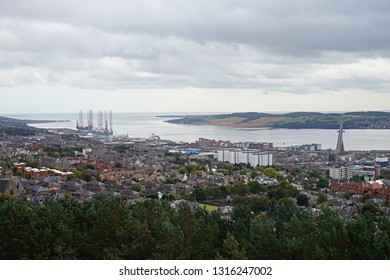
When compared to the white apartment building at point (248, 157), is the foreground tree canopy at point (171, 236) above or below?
above

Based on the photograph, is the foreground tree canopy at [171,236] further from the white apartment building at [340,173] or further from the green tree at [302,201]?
the white apartment building at [340,173]

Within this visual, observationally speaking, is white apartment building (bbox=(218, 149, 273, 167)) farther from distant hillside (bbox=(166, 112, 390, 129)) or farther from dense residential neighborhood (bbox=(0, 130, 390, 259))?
distant hillside (bbox=(166, 112, 390, 129))

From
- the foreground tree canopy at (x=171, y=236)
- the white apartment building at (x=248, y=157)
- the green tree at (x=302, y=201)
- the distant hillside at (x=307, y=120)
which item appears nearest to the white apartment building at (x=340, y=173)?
the white apartment building at (x=248, y=157)

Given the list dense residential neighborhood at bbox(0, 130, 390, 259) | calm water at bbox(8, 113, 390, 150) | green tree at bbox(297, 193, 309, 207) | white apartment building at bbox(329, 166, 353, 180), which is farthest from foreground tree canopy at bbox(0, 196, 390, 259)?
calm water at bbox(8, 113, 390, 150)

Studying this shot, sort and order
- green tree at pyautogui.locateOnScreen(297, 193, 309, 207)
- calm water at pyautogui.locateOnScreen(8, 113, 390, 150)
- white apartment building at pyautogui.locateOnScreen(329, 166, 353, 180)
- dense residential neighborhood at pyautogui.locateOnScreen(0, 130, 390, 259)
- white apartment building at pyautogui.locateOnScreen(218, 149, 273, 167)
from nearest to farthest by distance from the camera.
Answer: dense residential neighborhood at pyautogui.locateOnScreen(0, 130, 390, 259) → green tree at pyautogui.locateOnScreen(297, 193, 309, 207) → white apartment building at pyautogui.locateOnScreen(329, 166, 353, 180) → white apartment building at pyautogui.locateOnScreen(218, 149, 273, 167) → calm water at pyautogui.locateOnScreen(8, 113, 390, 150)

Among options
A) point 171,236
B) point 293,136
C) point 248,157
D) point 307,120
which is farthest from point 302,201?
point 307,120
